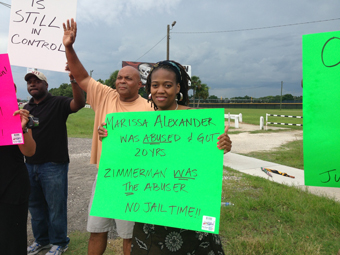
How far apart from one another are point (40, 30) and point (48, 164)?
1.32 m

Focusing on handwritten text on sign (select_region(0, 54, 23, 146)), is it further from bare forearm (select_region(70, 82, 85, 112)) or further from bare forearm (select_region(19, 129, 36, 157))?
bare forearm (select_region(70, 82, 85, 112))

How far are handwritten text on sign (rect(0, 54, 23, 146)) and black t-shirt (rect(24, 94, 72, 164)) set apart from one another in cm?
89

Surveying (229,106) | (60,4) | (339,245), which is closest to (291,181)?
(339,245)

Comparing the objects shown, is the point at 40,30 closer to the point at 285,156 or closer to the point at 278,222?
the point at 278,222

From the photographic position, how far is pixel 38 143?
2.66m

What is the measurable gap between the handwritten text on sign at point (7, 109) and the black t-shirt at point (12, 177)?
0.65 feet

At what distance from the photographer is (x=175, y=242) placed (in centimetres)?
161

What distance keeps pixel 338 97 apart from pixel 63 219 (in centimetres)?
A: 272

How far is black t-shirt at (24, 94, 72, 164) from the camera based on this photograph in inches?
105

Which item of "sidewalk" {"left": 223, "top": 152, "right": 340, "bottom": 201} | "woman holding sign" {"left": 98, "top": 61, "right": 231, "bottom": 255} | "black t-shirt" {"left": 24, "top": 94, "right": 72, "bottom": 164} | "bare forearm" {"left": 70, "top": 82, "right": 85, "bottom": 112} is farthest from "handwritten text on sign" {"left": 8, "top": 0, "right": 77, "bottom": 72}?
"sidewalk" {"left": 223, "top": 152, "right": 340, "bottom": 201}

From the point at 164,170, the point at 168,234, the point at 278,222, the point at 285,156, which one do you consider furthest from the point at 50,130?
the point at 285,156

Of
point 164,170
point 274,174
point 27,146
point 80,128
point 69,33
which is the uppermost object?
point 69,33

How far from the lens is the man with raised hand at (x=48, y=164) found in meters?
2.65

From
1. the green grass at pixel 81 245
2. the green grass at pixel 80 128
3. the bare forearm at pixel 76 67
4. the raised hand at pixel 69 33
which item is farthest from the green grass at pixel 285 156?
the green grass at pixel 80 128
